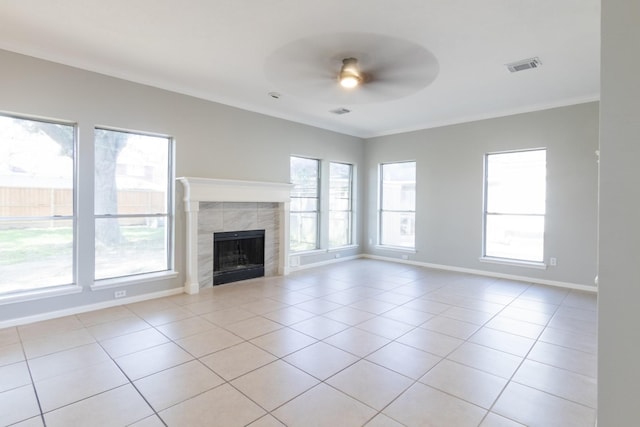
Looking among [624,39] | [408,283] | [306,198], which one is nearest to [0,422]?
[624,39]

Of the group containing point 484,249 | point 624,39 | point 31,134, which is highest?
point 31,134

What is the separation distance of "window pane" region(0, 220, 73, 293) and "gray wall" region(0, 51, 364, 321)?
6.6 inches

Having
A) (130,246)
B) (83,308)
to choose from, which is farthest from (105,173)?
(83,308)

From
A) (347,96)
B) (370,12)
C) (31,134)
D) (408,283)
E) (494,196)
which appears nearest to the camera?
(370,12)

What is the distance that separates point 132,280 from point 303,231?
127 inches

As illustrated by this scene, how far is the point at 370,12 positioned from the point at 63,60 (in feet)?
11.3

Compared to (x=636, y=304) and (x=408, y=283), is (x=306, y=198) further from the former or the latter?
(x=636, y=304)

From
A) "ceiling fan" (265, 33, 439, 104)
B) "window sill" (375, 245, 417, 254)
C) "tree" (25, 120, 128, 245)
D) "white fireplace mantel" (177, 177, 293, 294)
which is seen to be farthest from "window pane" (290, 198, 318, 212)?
"tree" (25, 120, 128, 245)

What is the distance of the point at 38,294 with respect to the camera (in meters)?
3.55

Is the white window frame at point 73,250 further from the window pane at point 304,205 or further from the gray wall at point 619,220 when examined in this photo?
the gray wall at point 619,220

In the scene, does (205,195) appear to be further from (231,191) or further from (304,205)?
(304,205)

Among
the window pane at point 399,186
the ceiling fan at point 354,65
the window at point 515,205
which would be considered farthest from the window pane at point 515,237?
the ceiling fan at point 354,65

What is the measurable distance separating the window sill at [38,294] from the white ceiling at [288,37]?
256cm

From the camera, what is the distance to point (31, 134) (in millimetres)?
3598
